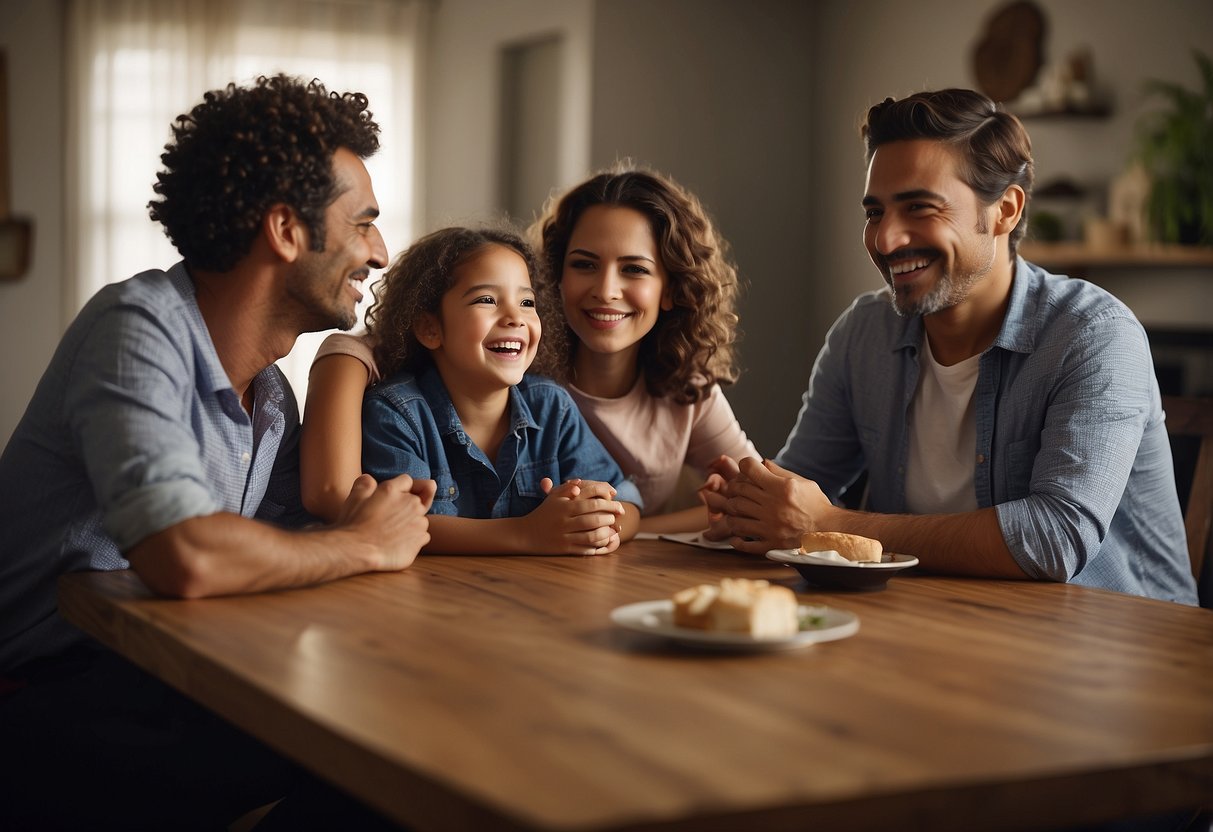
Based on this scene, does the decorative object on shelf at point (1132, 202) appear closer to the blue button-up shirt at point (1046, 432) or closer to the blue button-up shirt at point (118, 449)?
the blue button-up shirt at point (1046, 432)

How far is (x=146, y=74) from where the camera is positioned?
232 inches

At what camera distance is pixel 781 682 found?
110 cm

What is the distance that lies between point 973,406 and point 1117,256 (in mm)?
2598

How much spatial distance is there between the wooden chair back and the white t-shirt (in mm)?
333

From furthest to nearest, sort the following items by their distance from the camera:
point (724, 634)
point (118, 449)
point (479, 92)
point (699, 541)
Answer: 1. point (479, 92)
2. point (699, 541)
3. point (118, 449)
4. point (724, 634)

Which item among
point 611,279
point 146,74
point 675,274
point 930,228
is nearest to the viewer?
point 930,228

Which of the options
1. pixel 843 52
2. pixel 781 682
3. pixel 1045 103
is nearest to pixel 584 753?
pixel 781 682

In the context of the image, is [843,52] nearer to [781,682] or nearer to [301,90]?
[301,90]

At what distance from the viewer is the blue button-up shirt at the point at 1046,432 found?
176 cm

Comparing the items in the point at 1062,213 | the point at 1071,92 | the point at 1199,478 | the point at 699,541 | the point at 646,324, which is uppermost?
the point at 1071,92

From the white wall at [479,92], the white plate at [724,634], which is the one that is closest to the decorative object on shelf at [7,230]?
the white wall at [479,92]

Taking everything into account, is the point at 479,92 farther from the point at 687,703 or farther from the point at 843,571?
the point at 687,703

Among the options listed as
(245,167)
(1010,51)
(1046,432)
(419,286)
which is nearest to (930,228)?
(1046,432)

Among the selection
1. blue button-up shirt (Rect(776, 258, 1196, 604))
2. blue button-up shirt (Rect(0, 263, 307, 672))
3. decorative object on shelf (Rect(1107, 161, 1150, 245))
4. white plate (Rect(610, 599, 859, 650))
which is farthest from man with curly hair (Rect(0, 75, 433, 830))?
decorative object on shelf (Rect(1107, 161, 1150, 245))
